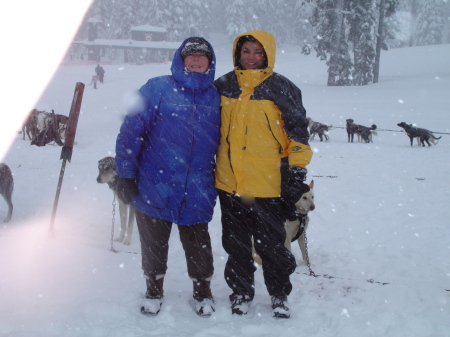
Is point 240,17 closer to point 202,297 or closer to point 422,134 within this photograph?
point 422,134

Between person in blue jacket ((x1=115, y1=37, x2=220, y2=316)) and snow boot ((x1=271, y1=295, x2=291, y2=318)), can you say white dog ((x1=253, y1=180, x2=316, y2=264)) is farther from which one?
person in blue jacket ((x1=115, y1=37, x2=220, y2=316))

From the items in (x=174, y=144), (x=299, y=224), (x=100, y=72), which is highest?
(x=100, y=72)

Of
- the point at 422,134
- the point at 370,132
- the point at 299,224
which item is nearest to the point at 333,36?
the point at 370,132

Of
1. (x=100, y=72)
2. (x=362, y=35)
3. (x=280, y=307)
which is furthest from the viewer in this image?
(x=100, y=72)

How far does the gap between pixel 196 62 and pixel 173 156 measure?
0.73 meters

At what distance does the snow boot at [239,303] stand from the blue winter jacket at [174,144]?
747 millimetres

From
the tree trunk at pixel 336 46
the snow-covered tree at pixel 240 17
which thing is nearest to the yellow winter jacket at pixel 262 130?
the tree trunk at pixel 336 46

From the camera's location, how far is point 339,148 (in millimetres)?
12555

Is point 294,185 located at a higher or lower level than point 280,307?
higher

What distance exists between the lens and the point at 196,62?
2.90 metres

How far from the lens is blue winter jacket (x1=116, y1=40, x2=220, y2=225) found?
9.30 feet

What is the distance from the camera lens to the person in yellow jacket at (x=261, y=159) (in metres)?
2.85

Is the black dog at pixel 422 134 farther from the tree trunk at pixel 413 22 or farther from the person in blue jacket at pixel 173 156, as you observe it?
the tree trunk at pixel 413 22

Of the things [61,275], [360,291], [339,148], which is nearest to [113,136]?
[339,148]
